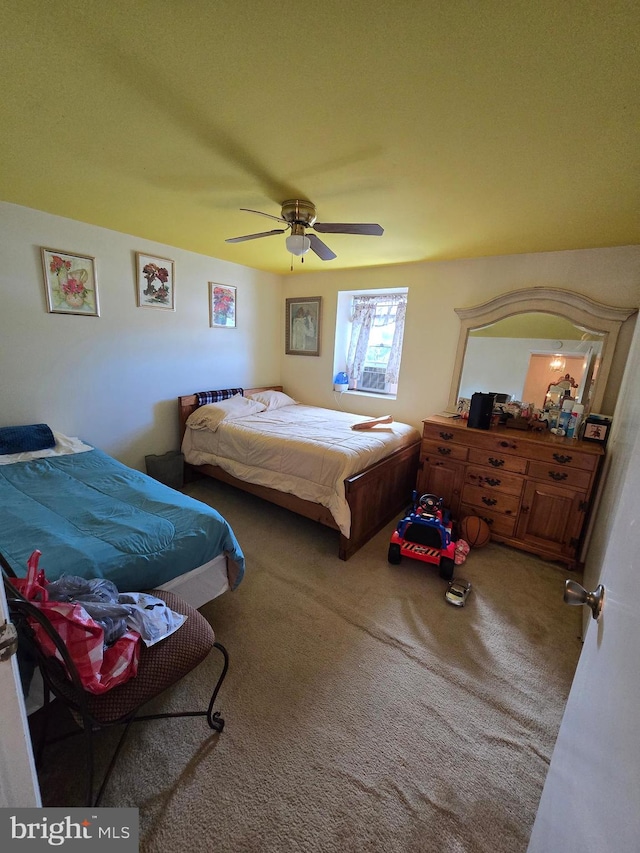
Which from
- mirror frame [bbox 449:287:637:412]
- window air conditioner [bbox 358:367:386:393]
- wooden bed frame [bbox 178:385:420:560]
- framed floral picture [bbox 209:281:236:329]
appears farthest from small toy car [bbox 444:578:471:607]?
framed floral picture [bbox 209:281:236:329]

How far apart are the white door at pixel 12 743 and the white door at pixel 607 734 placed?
3.04 ft

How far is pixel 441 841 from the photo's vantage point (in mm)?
1088

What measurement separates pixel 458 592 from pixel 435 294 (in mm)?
2708

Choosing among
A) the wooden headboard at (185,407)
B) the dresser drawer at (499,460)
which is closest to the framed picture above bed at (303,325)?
the wooden headboard at (185,407)

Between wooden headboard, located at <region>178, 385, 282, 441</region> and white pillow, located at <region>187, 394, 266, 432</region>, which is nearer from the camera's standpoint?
white pillow, located at <region>187, 394, 266, 432</region>

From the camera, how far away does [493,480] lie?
2711 mm

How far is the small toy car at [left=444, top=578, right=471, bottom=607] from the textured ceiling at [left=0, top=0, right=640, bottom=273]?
232 cm

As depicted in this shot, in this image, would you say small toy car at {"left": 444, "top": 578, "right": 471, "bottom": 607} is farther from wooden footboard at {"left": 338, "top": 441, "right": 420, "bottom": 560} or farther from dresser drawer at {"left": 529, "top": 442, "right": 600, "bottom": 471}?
dresser drawer at {"left": 529, "top": 442, "right": 600, "bottom": 471}

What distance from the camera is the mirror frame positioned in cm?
256

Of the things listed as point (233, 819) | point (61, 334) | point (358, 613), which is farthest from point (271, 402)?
point (233, 819)

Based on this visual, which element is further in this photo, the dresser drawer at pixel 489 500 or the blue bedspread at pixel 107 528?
the dresser drawer at pixel 489 500

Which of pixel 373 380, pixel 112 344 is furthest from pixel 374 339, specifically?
pixel 112 344

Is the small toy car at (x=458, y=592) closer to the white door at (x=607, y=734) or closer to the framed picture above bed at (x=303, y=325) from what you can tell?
the white door at (x=607, y=734)

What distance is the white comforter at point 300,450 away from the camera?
2500mm
